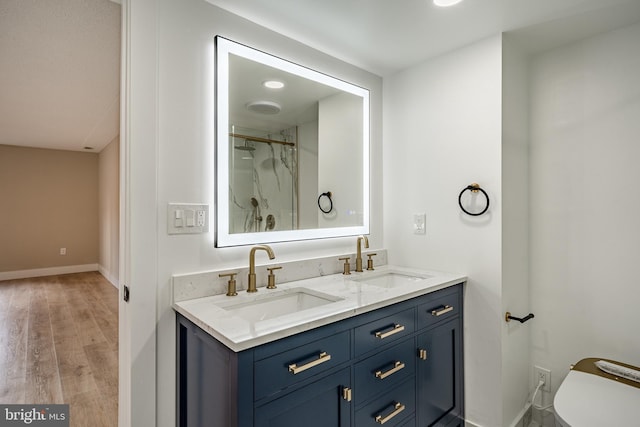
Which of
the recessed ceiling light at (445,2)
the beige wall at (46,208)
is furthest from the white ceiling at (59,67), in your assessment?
the recessed ceiling light at (445,2)

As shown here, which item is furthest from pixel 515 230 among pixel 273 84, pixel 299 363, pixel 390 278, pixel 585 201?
pixel 273 84

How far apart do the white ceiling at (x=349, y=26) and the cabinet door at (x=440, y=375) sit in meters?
1.56

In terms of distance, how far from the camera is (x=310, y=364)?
3.81ft

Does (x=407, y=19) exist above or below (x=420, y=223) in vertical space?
above

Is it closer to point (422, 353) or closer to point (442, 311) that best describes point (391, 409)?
point (422, 353)

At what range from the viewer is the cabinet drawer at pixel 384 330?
53.4 inches

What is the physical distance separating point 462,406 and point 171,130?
210 cm

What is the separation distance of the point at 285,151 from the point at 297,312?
951 mm

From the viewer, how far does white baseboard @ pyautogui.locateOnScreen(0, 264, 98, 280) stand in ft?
18.7

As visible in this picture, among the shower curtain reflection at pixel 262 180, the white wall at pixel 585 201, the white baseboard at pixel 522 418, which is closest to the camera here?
the shower curtain reflection at pixel 262 180

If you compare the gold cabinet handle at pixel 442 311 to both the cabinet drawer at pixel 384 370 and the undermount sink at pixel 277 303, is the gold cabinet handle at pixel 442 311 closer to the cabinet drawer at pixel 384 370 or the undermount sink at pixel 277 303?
the cabinet drawer at pixel 384 370

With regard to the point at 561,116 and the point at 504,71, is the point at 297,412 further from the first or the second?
the point at 561,116

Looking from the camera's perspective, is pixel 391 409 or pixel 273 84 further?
pixel 273 84

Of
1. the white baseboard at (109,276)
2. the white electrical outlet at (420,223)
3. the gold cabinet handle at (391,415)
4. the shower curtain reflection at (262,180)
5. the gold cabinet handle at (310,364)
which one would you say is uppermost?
the shower curtain reflection at (262,180)
